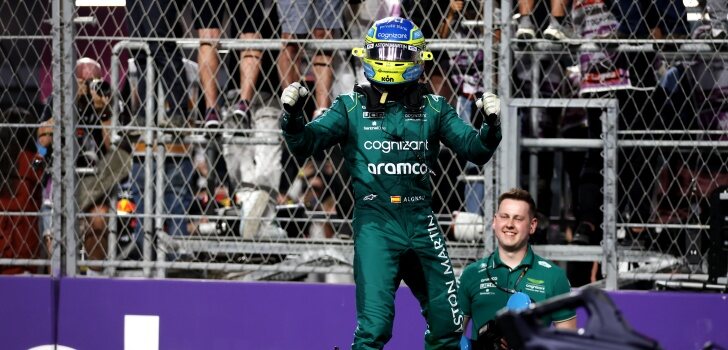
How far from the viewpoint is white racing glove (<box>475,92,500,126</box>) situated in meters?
5.10

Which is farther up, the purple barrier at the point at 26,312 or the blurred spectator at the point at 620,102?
the blurred spectator at the point at 620,102

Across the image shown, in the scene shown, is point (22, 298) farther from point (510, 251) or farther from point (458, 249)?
point (510, 251)

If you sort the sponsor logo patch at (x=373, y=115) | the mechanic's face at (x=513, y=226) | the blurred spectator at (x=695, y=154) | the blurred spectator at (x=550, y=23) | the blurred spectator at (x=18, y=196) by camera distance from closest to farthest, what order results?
the sponsor logo patch at (x=373, y=115) < the mechanic's face at (x=513, y=226) < the blurred spectator at (x=550, y=23) < the blurred spectator at (x=695, y=154) < the blurred spectator at (x=18, y=196)

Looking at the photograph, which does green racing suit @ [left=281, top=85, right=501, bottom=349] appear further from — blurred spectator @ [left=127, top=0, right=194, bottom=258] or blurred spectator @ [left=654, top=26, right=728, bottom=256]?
blurred spectator @ [left=654, top=26, right=728, bottom=256]

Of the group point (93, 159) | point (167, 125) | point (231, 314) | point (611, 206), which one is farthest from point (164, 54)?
point (611, 206)

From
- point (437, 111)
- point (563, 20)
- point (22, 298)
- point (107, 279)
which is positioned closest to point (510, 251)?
point (437, 111)

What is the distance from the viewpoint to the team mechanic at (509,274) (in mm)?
5441

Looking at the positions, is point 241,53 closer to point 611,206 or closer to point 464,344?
point 611,206

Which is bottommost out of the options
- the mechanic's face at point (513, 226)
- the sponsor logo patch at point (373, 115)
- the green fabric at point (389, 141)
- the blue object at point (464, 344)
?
the blue object at point (464, 344)

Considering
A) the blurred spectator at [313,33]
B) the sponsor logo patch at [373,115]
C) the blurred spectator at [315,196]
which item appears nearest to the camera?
the sponsor logo patch at [373,115]

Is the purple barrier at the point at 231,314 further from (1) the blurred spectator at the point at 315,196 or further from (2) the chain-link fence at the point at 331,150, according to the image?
(1) the blurred spectator at the point at 315,196

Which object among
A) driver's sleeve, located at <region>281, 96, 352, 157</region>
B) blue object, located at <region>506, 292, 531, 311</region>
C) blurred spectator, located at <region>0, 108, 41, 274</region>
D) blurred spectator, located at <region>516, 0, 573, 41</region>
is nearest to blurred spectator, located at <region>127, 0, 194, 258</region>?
blurred spectator, located at <region>0, 108, 41, 274</region>

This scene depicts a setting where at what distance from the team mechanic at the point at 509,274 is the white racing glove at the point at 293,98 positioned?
3.51 ft

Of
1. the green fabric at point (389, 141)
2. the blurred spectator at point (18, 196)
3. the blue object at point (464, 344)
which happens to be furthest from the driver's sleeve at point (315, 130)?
the blurred spectator at point (18, 196)
